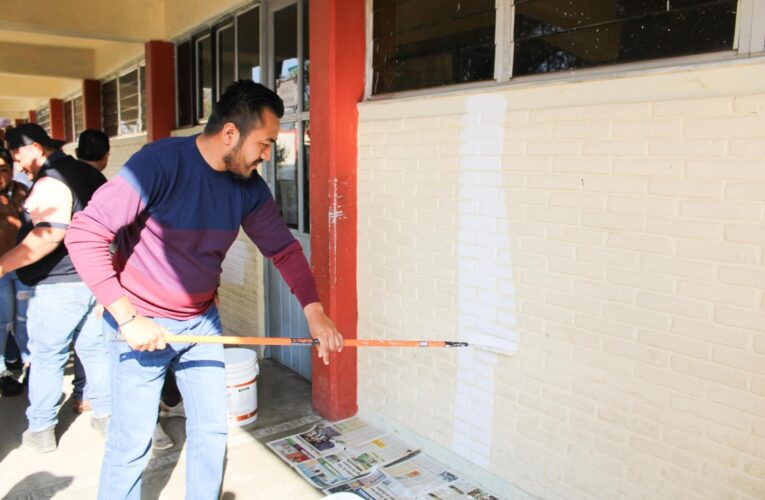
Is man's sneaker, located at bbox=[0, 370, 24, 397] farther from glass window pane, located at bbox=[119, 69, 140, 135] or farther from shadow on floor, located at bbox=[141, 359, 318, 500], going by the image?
glass window pane, located at bbox=[119, 69, 140, 135]

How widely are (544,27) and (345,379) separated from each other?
98.6 inches

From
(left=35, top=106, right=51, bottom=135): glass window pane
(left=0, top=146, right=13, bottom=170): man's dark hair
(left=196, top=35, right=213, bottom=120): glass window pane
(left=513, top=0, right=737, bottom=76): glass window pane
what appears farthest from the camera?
(left=35, top=106, right=51, bottom=135): glass window pane

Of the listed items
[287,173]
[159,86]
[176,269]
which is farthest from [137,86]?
[176,269]

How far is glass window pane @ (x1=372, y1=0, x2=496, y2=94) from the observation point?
323 centimetres

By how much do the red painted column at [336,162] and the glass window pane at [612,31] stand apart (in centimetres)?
119

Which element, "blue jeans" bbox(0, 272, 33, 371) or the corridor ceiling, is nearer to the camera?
"blue jeans" bbox(0, 272, 33, 371)

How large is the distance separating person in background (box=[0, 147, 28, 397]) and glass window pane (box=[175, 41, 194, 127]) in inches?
97.5

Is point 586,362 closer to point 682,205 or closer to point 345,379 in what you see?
point 682,205

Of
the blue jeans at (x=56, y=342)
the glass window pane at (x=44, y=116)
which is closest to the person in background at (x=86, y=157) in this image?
the blue jeans at (x=56, y=342)

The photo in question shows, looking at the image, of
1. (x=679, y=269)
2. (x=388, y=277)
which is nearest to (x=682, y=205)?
(x=679, y=269)

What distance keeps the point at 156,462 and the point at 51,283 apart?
47.8 inches

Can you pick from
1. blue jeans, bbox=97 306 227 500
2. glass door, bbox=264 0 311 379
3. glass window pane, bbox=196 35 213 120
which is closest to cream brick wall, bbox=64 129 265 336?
glass door, bbox=264 0 311 379

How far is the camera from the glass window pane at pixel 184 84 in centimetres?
683

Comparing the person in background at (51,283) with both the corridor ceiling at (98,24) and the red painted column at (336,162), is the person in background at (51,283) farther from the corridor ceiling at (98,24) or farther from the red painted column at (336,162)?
the corridor ceiling at (98,24)
